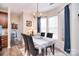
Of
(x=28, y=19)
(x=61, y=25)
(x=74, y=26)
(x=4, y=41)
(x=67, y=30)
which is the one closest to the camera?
(x=74, y=26)

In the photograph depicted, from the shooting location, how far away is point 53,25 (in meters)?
2.52

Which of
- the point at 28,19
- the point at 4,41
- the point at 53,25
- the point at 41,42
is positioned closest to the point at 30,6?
the point at 28,19

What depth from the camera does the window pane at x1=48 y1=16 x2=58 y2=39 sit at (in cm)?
247

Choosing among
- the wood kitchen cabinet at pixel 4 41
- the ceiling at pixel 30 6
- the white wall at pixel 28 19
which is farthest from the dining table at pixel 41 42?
the wood kitchen cabinet at pixel 4 41

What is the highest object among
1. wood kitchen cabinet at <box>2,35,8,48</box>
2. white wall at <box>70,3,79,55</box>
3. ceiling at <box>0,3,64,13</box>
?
ceiling at <box>0,3,64,13</box>

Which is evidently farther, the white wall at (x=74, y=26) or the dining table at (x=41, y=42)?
the dining table at (x=41, y=42)

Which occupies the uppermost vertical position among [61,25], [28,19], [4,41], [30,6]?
[30,6]

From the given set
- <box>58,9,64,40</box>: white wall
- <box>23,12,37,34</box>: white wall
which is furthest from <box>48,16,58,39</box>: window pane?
<box>23,12,37,34</box>: white wall

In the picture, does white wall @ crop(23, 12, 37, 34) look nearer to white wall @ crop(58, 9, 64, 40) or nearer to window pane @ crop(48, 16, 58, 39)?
window pane @ crop(48, 16, 58, 39)

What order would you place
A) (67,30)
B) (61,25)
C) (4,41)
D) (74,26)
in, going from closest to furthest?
(74,26) < (67,30) < (61,25) < (4,41)

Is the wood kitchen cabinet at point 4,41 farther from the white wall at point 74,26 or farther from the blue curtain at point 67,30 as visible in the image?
the white wall at point 74,26

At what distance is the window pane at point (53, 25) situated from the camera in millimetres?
2475

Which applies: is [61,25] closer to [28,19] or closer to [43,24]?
[43,24]

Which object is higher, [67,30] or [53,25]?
[53,25]
